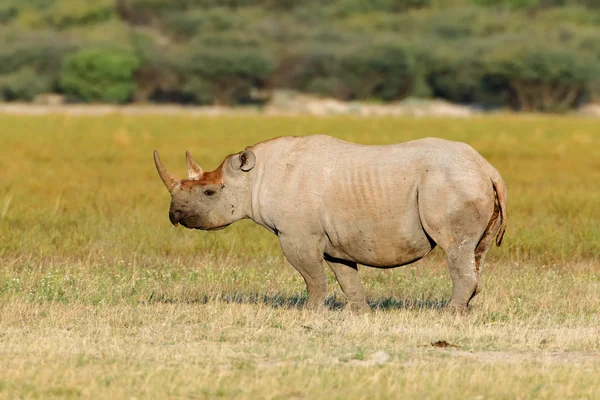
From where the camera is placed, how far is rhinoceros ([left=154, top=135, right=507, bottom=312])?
950cm

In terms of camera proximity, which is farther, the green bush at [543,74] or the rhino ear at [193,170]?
the green bush at [543,74]

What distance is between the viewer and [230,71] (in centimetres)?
7444

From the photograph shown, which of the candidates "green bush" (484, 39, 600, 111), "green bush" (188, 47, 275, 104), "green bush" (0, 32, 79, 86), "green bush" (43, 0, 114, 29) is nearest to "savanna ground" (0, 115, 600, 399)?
"green bush" (484, 39, 600, 111)

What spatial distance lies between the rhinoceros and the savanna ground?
481mm

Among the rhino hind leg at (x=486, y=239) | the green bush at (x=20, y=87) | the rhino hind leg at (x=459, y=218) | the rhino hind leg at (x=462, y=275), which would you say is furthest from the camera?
the green bush at (x=20, y=87)

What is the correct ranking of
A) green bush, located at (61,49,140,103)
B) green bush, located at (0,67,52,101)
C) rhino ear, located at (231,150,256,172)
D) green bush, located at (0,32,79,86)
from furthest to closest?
green bush, located at (0,32,79,86), green bush, located at (61,49,140,103), green bush, located at (0,67,52,101), rhino ear, located at (231,150,256,172)

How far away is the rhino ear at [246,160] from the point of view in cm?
1005

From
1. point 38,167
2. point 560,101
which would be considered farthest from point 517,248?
point 560,101

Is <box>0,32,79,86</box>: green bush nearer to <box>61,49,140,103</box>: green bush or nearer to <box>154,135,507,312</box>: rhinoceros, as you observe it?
<box>61,49,140,103</box>: green bush

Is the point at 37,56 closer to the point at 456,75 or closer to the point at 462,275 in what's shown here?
the point at 456,75

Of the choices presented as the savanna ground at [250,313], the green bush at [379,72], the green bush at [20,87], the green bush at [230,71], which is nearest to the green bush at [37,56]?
the green bush at [20,87]

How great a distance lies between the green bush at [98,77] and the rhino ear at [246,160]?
213 ft

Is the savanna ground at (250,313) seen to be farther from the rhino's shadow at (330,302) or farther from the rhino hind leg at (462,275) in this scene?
the rhino hind leg at (462,275)

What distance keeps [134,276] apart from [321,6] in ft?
367
